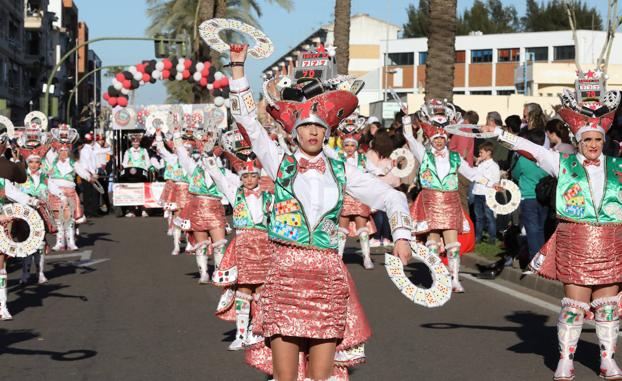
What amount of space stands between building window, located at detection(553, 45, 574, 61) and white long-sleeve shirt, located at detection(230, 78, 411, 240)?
2798 inches

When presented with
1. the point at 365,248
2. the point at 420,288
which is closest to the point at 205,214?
the point at 365,248

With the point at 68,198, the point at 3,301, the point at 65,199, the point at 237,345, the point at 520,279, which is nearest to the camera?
the point at 237,345

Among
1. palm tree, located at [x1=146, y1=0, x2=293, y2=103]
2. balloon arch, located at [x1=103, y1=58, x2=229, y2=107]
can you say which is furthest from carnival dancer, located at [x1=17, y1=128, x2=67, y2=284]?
palm tree, located at [x1=146, y1=0, x2=293, y2=103]

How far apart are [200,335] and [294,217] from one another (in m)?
4.57

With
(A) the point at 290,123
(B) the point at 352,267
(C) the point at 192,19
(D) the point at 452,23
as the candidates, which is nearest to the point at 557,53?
(C) the point at 192,19

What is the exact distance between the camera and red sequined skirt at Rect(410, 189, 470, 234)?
13.5 meters

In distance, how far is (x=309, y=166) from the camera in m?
6.23

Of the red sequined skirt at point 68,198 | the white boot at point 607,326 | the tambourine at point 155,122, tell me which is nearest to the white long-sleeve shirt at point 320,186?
the white boot at point 607,326

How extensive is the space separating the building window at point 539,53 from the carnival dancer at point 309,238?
7165cm

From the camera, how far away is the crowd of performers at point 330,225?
6.14m

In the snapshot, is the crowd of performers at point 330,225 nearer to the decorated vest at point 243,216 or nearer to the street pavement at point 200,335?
the decorated vest at point 243,216

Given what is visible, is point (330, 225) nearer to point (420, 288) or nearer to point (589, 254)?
point (420, 288)

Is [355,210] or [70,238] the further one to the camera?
[70,238]

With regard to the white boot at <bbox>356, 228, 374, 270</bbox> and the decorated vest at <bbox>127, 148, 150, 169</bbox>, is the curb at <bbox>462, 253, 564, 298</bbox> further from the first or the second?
the decorated vest at <bbox>127, 148, 150, 169</bbox>
